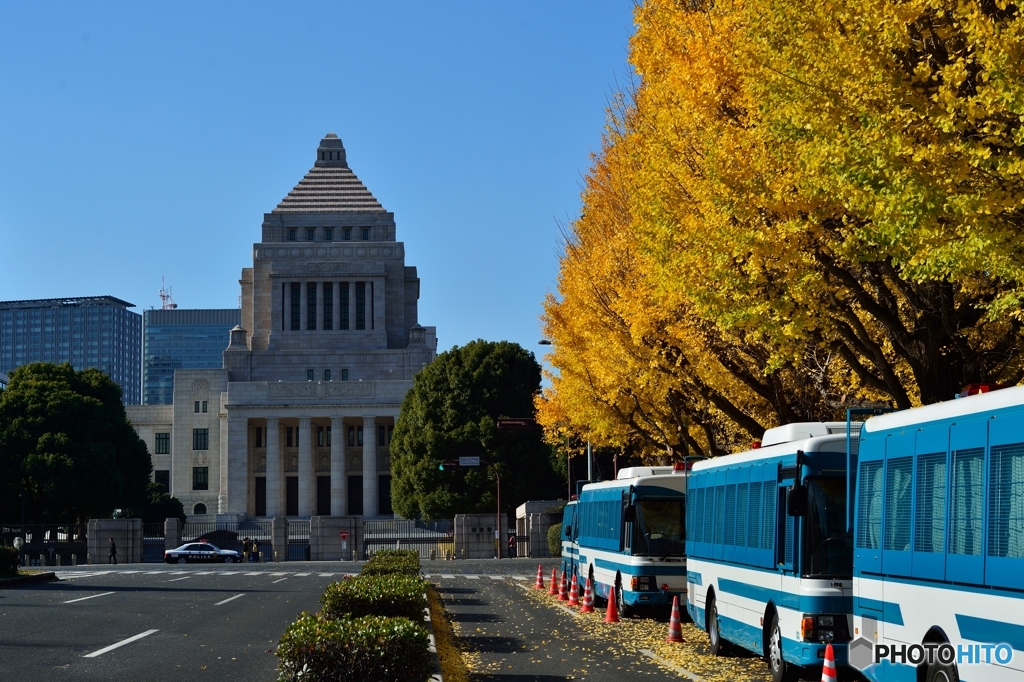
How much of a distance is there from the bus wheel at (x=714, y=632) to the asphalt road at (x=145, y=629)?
574 centimetres

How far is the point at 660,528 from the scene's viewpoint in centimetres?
2216

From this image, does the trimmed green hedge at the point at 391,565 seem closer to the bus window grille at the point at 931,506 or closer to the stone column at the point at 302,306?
the bus window grille at the point at 931,506

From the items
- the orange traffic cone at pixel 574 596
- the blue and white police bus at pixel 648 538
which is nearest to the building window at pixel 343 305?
the orange traffic cone at pixel 574 596

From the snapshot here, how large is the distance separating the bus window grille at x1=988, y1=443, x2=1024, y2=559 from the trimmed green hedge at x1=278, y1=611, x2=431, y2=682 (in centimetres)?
464

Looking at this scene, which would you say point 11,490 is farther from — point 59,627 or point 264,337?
point 59,627

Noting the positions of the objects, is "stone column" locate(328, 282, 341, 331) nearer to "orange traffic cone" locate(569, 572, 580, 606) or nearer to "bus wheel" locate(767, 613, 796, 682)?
"orange traffic cone" locate(569, 572, 580, 606)

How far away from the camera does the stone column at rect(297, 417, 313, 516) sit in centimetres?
10781

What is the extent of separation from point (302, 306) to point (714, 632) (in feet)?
334

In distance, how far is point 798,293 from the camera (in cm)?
1703

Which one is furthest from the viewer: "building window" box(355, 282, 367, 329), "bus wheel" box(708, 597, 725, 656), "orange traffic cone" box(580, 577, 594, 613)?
"building window" box(355, 282, 367, 329)

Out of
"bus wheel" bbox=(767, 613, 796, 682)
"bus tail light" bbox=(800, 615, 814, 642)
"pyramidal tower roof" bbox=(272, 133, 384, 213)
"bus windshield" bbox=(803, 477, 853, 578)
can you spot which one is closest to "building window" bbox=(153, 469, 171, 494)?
"pyramidal tower roof" bbox=(272, 133, 384, 213)

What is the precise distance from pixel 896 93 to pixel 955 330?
191 inches

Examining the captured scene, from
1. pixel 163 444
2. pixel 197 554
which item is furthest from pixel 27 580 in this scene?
pixel 163 444

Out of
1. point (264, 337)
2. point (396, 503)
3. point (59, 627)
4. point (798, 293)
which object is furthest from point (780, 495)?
point (264, 337)
